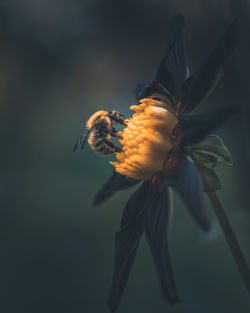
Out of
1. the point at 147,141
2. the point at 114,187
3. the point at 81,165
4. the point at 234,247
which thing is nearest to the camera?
the point at 234,247

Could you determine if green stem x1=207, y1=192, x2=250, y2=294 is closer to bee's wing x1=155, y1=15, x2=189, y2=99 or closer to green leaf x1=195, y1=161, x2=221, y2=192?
green leaf x1=195, y1=161, x2=221, y2=192

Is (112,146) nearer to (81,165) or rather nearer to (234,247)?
(234,247)

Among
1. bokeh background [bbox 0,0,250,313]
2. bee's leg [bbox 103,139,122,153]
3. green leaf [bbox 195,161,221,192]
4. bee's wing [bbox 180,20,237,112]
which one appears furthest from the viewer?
bokeh background [bbox 0,0,250,313]

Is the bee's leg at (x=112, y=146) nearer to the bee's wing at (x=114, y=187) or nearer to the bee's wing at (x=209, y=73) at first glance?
the bee's wing at (x=114, y=187)

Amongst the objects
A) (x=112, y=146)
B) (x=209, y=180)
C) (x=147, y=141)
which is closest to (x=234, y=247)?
(x=209, y=180)

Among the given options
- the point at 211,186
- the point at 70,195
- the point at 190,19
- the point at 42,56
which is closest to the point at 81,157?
the point at 70,195

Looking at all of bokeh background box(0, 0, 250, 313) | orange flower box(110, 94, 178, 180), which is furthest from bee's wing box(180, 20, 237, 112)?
bokeh background box(0, 0, 250, 313)

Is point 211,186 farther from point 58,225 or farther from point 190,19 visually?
point 190,19
